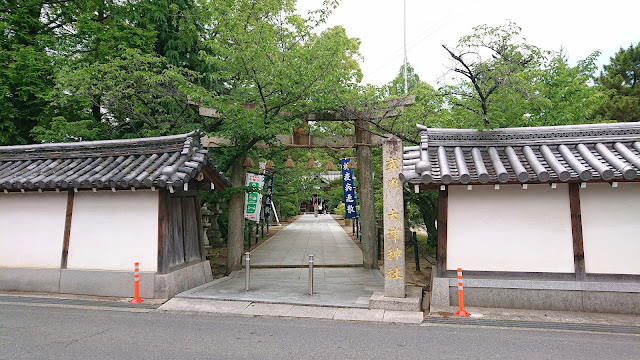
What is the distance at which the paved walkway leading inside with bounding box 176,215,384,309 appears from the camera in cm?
884

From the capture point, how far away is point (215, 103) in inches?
427

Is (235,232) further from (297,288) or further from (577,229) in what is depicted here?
(577,229)

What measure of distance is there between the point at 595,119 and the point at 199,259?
24.2 meters

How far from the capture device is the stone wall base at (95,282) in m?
8.99

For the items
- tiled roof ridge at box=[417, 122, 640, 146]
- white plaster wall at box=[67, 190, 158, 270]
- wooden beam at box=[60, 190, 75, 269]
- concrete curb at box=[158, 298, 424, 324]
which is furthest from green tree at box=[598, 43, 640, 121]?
wooden beam at box=[60, 190, 75, 269]

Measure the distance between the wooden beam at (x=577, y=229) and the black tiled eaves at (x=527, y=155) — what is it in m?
0.64

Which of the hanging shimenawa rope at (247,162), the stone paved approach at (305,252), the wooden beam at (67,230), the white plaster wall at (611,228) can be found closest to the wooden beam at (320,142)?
the hanging shimenawa rope at (247,162)

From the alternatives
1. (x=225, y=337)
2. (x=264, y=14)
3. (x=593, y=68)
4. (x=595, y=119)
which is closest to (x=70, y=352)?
(x=225, y=337)

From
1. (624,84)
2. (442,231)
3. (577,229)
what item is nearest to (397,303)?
(442,231)

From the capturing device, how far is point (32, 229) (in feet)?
33.5

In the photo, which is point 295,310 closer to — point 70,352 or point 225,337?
point 225,337

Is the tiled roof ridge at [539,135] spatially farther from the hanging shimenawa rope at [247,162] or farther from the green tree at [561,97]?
the hanging shimenawa rope at [247,162]

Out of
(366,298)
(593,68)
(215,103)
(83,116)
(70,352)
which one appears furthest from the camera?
(83,116)

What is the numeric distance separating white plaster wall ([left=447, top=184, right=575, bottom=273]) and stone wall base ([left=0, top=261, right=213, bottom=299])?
22.7 feet
